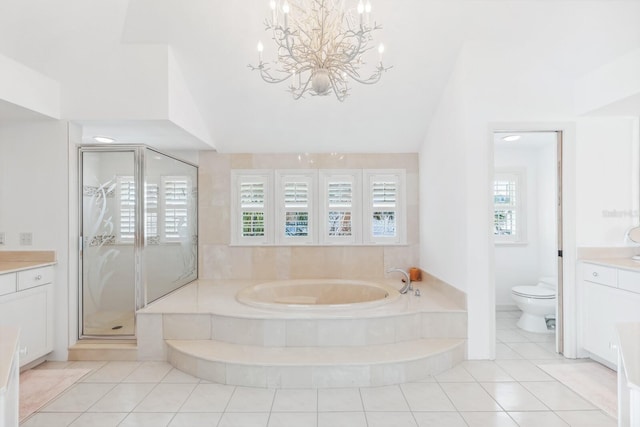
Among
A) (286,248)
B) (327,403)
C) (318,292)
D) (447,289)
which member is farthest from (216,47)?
(447,289)

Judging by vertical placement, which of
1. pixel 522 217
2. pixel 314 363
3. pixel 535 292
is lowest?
pixel 314 363

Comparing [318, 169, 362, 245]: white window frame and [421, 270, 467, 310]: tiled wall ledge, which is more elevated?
[318, 169, 362, 245]: white window frame

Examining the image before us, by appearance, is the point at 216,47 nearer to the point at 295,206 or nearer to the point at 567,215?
the point at 295,206

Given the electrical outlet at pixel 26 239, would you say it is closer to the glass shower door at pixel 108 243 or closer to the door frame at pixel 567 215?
the glass shower door at pixel 108 243

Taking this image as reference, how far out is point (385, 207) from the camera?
449 cm

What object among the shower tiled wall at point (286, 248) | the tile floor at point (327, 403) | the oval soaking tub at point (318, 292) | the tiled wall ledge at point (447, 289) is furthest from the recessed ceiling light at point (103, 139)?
the tiled wall ledge at point (447, 289)

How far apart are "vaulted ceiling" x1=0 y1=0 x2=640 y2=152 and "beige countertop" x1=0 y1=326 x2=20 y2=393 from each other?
211 cm

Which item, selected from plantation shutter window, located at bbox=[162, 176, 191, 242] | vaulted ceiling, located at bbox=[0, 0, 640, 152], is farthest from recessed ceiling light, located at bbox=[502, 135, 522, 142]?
plantation shutter window, located at bbox=[162, 176, 191, 242]

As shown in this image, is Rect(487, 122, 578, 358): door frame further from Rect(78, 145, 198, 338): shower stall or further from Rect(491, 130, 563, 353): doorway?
Rect(78, 145, 198, 338): shower stall

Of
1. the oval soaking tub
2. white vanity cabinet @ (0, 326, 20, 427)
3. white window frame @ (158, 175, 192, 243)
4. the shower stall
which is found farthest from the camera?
the oval soaking tub

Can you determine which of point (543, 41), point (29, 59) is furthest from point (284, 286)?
point (543, 41)

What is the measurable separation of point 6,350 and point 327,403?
181 centimetres

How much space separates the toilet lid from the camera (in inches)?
151

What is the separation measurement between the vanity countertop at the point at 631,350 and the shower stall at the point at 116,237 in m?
3.39
